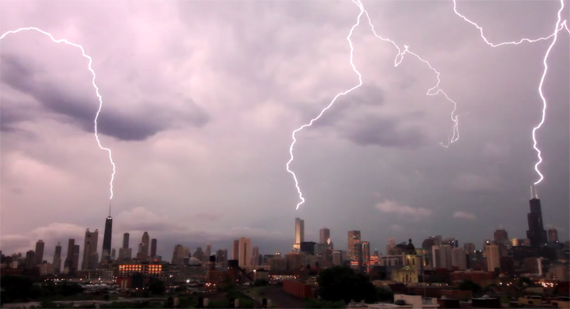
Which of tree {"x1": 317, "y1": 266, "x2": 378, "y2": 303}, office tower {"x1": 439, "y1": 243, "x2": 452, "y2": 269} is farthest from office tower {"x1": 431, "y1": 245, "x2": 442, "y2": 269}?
tree {"x1": 317, "y1": 266, "x2": 378, "y2": 303}

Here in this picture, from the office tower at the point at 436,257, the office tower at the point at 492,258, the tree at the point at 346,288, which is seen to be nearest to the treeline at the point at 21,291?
the tree at the point at 346,288

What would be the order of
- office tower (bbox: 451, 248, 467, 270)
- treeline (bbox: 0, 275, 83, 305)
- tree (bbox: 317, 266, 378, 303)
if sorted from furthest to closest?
office tower (bbox: 451, 248, 467, 270) → tree (bbox: 317, 266, 378, 303) → treeline (bbox: 0, 275, 83, 305)

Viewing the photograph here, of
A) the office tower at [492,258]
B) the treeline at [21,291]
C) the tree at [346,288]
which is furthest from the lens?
the office tower at [492,258]

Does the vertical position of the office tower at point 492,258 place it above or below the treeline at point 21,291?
above

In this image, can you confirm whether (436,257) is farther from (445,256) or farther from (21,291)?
(21,291)

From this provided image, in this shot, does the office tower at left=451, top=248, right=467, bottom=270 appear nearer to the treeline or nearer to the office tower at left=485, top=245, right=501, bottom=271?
the office tower at left=485, top=245, right=501, bottom=271

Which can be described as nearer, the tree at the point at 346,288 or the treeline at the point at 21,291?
the treeline at the point at 21,291

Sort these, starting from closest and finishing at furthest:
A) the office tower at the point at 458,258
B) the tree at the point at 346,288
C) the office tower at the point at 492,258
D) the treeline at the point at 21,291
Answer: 1. the treeline at the point at 21,291
2. the tree at the point at 346,288
3. the office tower at the point at 492,258
4. the office tower at the point at 458,258

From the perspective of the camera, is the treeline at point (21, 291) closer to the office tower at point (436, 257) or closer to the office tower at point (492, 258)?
the office tower at point (492, 258)

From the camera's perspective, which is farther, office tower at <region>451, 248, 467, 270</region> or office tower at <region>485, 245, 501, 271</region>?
office tower at <region>451, 248, 467, 270</region>
